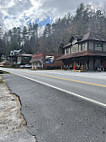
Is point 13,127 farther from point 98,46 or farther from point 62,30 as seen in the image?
point 62,30

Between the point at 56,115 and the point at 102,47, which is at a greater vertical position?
the point at 102,47

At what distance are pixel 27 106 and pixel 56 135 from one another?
2.11 meters

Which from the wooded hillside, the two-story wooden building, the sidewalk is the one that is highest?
the wooded hillside

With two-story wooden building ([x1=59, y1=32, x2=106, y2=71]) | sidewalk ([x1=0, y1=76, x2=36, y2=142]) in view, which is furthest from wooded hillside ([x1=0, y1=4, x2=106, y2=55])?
sidewalk ([x1=0, y1=76, x2=36, y2=142])

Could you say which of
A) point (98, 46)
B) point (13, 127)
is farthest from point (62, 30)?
point (13, 127)

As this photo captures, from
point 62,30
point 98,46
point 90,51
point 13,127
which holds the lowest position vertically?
point 13,127

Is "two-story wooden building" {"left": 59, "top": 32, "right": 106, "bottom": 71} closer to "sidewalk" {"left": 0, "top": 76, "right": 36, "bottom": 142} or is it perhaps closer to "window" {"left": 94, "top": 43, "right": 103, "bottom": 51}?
"window" {"left": 94, "top": 43, "right": 103, "bottom": 51}

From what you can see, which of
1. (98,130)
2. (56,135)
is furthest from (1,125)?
(98,130)

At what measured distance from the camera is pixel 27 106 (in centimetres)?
450

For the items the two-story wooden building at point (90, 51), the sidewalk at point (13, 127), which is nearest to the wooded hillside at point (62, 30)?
the two-story wooden building at point (90, 51)

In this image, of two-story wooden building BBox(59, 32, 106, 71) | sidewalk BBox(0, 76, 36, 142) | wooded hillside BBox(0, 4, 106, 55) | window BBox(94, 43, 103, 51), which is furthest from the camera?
wooded hillside BBox(0, 4, 106, 55)

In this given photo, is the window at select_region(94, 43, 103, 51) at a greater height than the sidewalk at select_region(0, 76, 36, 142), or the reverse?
the window at select_region(94, 43, 103, 51)

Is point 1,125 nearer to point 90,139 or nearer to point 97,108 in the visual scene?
point 90,139

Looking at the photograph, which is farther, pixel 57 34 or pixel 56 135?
pixel 57 34
